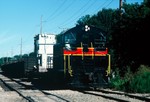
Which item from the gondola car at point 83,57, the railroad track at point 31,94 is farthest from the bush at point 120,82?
the railroad track at point 31,94

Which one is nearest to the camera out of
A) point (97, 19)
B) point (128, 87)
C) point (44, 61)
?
point (128, 87)

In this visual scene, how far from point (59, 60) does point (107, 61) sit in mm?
3165

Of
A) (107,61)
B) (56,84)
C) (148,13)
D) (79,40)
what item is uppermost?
(148,13)

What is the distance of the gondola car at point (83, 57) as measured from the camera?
19.6m

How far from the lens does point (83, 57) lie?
20031mm

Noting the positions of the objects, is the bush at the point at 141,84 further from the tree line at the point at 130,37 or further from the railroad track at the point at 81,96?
the tree line at the point at 130,37

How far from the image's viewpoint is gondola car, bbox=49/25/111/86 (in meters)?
19.6

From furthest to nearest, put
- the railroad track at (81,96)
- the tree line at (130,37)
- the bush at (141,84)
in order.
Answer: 1. the tree line at (130,37)
2. the bush at (141,84)
3. the railroad track at (81,96)

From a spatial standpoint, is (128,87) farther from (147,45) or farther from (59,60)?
(59,60)

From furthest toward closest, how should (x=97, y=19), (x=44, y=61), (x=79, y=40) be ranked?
(x=97, y=19)
(x=44, y=61)
(x=79, y=40)

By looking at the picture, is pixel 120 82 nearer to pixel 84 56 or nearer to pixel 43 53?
pixel 84 56

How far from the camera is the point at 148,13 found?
2181 centimetres

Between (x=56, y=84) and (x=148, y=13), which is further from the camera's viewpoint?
(x=56, y=84)

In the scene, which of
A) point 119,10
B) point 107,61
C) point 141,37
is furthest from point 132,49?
point 119,10
